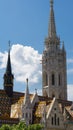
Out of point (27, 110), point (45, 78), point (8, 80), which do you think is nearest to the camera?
point (27, 110)

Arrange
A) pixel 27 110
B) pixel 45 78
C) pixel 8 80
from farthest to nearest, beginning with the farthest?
pixel 45 78 → pixel 8 80 → pixel 27 110

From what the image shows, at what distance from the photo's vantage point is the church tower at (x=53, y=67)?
10494cm

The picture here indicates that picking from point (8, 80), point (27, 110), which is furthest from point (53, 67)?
point (27, 110)

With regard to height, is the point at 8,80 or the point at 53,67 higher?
the point at 53,67

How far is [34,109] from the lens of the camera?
78000 millimetres

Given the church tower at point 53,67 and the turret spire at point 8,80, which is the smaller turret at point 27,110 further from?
the church tower at point 53,67

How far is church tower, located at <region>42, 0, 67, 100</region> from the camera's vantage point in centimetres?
10494

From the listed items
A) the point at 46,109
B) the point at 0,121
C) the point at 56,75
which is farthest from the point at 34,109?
the point at 56,75

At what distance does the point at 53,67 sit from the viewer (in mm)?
106312

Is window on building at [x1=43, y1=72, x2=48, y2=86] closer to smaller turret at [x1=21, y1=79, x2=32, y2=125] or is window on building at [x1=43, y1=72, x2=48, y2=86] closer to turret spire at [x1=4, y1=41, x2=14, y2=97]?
turret spire at [x1=4, y1=41, x2=14, y2=97]

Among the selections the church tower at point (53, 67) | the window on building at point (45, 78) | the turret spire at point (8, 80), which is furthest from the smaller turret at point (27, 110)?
the window on building at point (45, 78)

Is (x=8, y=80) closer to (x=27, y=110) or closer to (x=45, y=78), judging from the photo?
(x=27, y=110)

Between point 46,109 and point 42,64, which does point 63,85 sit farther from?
point 46,109

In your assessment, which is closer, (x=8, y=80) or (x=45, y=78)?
(x=8, y=80)
